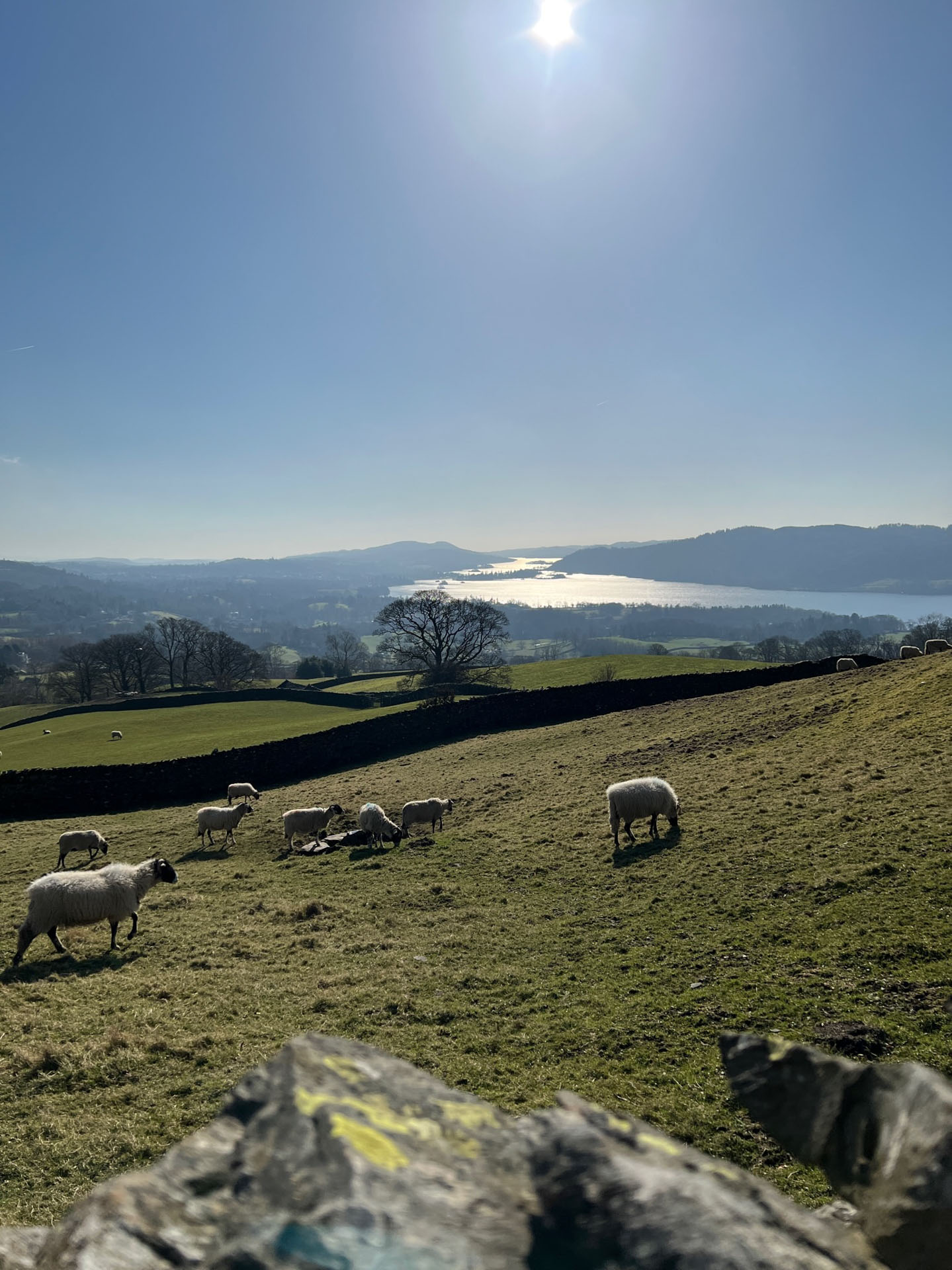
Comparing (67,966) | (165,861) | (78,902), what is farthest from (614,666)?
(67,966)

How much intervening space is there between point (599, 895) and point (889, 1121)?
1332cm

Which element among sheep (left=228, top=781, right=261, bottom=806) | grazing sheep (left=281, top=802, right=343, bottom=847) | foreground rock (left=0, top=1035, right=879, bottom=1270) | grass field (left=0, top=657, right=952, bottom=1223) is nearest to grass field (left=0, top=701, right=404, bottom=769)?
sheep (left=228, top=781, right=261, bottom=806)

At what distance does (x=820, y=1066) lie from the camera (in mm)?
2799

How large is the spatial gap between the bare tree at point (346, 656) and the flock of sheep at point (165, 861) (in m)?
81.5

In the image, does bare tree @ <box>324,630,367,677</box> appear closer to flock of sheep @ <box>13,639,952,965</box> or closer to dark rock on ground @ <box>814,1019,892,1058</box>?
flock of sheep @ <box>13,639,952,965</box>

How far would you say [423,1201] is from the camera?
2.04m

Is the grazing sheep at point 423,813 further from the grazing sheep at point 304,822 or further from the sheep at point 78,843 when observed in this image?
the sheep at point 78,843

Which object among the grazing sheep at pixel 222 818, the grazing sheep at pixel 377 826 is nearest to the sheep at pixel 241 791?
the grazing sheep at pixel 222 818

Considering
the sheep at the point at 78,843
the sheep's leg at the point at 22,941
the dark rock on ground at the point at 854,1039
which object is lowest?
the sheep at the point at 78,843

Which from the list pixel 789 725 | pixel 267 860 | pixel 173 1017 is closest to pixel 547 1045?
pixel 173 1017

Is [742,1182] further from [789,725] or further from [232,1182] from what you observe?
[789,725]

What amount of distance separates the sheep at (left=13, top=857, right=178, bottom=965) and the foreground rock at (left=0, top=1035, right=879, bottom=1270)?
13.9 meters

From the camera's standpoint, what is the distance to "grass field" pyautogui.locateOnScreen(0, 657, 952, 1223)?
26.2ft

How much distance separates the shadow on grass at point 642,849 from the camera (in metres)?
16.7
